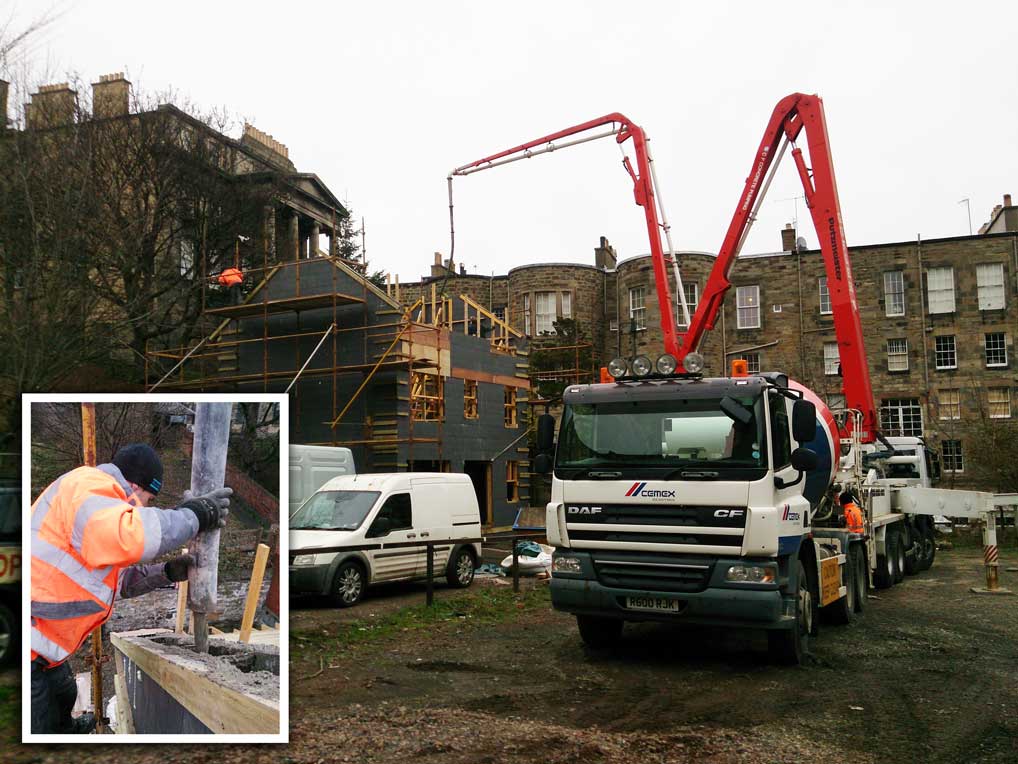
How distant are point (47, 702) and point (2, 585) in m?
3.04

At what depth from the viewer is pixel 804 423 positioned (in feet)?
29.8

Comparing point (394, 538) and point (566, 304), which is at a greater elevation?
point (566, 304)

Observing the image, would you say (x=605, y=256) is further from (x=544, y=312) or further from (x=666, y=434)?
(x=666, y=434)

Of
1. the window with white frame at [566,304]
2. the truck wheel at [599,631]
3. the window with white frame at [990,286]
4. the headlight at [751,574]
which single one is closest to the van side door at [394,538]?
the truck wheel at [599,631]

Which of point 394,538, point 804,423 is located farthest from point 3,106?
point 804,423

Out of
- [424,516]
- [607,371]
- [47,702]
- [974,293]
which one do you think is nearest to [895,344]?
[974,293]

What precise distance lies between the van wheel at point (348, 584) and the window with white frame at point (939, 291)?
117 ft

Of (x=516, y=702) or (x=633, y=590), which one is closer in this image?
(x=516, y=702)

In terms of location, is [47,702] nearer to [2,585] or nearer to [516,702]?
[2,585]

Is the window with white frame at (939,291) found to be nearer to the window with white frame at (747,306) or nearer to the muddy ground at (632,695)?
the window with white frame at (747,306)

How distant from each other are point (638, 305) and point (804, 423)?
35.6 meters

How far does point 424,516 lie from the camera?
15.4 m

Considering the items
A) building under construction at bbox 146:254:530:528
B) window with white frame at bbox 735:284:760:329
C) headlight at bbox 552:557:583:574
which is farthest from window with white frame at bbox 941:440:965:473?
headlight at bbox 552:557:583:574

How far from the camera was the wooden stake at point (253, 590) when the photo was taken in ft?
15.4
